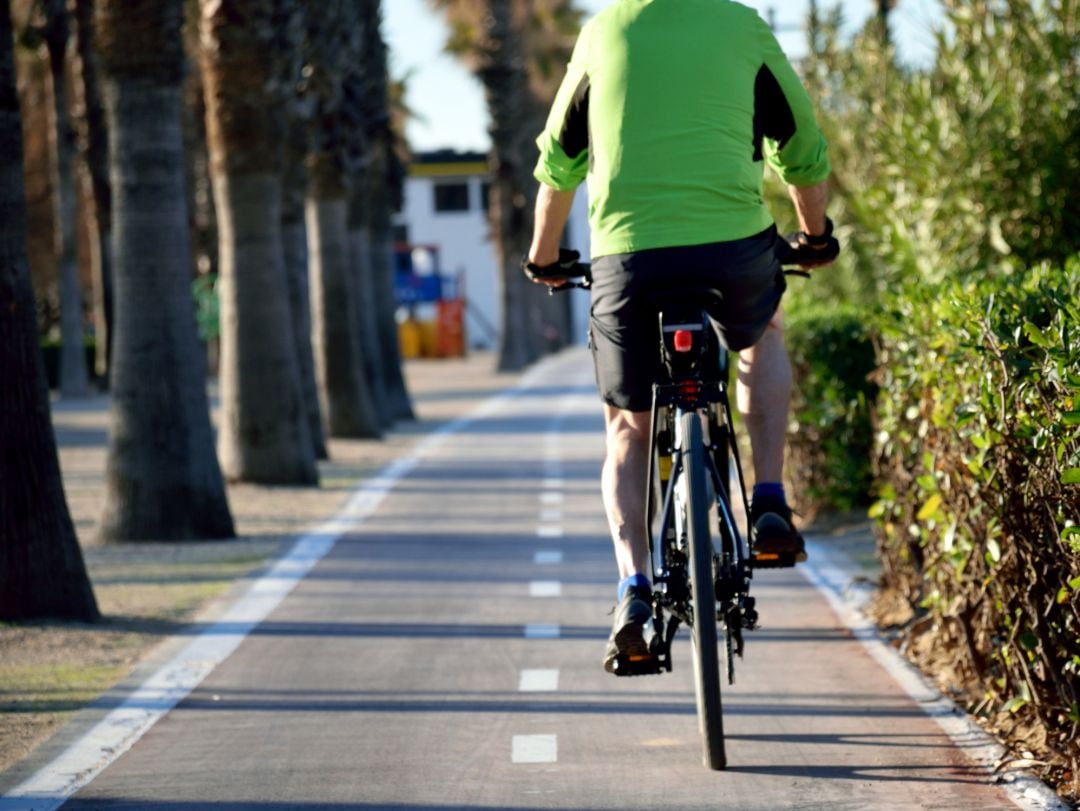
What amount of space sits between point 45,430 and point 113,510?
4.30 metres

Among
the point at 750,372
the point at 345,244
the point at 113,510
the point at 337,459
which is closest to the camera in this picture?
the point at 750,372

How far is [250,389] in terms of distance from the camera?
18.3 meters

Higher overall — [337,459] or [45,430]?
[45,430]

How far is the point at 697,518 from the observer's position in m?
5.88

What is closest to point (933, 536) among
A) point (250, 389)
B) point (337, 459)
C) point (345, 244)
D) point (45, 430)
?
point (45, 430)

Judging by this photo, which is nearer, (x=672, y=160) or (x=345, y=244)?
(x=672, y=160)

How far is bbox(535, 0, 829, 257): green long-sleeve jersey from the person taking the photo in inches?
237

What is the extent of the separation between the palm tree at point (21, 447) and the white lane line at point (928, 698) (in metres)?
3.72

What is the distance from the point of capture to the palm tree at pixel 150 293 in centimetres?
1384

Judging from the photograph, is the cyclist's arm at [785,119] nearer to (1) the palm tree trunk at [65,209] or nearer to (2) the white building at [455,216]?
(1) the palm tree trunk at [65,209]

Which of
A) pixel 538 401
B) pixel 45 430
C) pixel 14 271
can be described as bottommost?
pixel 538 401

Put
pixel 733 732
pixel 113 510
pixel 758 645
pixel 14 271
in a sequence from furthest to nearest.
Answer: pixel 113 510 → pixel 14 271 → pixel 758 645 → pixel 733 732

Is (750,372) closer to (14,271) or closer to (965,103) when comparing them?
(14,271)

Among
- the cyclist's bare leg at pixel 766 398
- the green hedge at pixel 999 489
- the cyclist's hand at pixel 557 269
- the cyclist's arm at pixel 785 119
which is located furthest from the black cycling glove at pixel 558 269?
the green hedge at pixel 999 489
